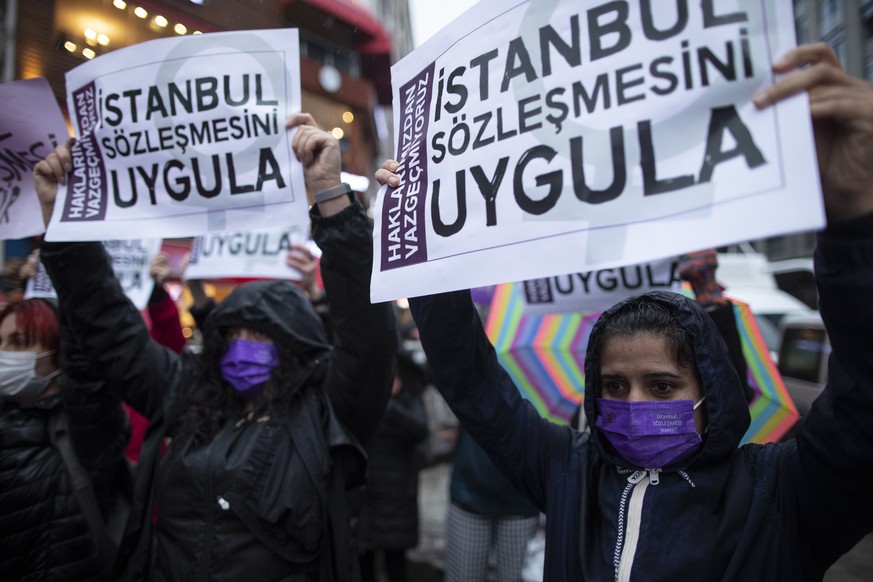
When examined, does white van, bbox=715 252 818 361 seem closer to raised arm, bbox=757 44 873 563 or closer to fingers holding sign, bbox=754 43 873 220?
raised arm, bbox=757 44 873 563

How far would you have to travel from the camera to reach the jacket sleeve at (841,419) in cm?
95

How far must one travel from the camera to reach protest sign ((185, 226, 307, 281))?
3756 millimetres

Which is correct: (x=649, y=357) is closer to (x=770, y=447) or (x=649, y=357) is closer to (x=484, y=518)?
(x=770, y=447)

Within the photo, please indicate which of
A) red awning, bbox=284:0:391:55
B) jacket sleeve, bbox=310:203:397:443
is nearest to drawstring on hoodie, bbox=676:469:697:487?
Result: jacket sleeve, bbox=310:203:397:443

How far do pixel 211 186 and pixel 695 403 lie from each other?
1.64 m

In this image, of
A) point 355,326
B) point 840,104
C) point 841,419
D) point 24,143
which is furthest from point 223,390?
point 840,104

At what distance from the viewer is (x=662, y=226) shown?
3.16ft

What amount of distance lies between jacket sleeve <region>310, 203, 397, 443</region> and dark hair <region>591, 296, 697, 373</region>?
0.72 meters

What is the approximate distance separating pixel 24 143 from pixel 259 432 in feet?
4.90

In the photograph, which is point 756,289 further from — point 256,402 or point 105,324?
point 105,324

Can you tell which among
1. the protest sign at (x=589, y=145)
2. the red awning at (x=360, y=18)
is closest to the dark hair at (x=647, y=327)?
the protest sign at (x=589, y=145)

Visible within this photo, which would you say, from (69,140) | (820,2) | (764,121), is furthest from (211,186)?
(820,2)

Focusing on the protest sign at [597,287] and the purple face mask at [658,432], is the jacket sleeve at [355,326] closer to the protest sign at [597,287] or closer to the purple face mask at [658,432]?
the purple face mask at [658,432]

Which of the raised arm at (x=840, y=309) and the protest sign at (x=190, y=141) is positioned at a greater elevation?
the protest sign at (x=190, y=141)
